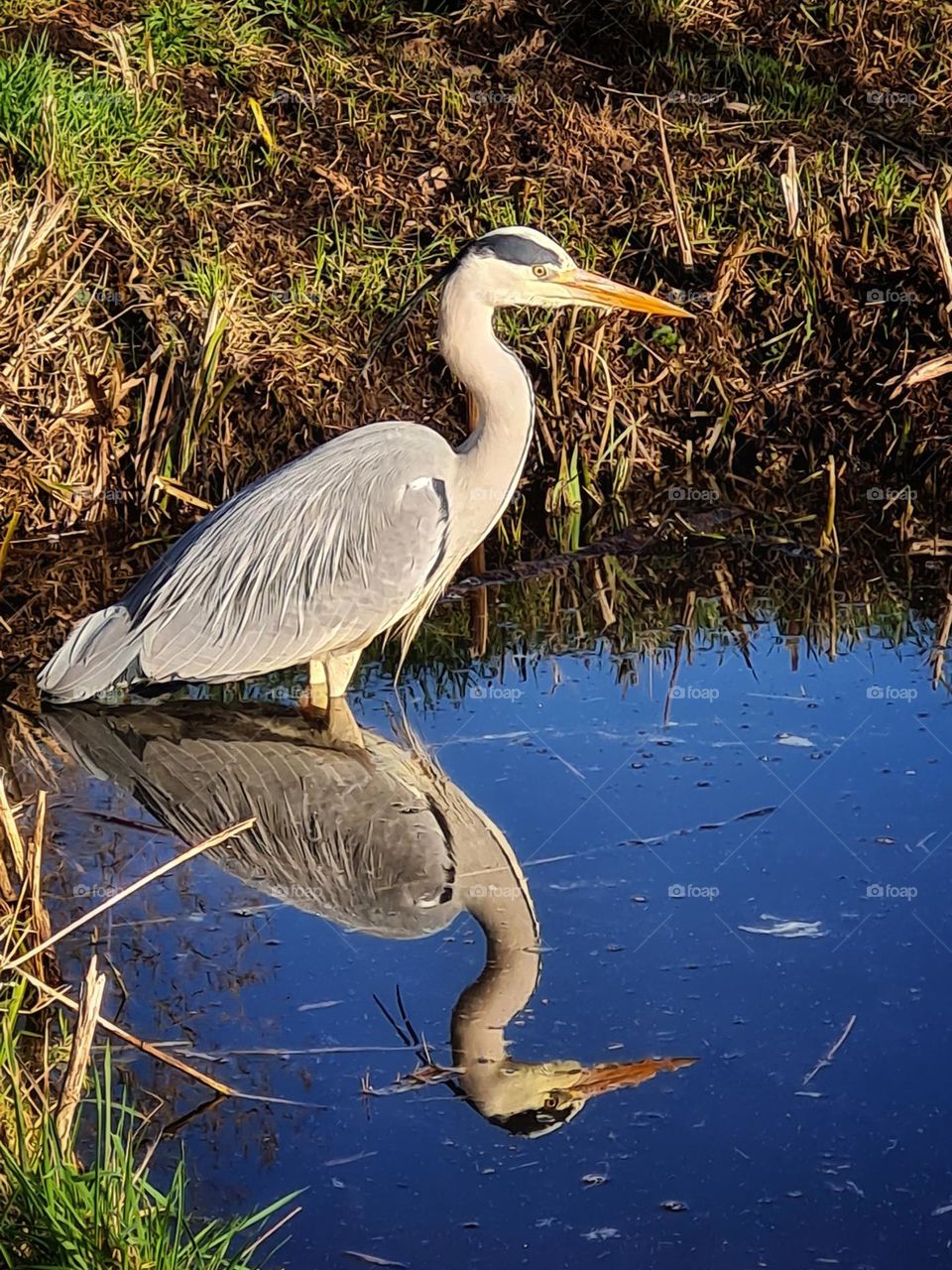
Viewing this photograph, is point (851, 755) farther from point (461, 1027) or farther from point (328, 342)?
point (328, 342)

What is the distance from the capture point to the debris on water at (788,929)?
4234 mm

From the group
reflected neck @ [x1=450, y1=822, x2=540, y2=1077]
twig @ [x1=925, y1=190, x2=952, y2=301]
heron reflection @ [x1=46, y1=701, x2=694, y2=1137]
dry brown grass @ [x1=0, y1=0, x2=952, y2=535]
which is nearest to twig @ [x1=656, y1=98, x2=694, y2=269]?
dry brown grass @ [x1=0, y1=0, x2=952, y2=535]

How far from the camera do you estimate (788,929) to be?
4.27 meters

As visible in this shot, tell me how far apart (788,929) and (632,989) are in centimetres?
46

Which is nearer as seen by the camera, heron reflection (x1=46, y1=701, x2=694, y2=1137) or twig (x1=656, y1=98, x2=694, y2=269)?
heron reflection (x1=46, y1=701, x2=694, y2=1137)

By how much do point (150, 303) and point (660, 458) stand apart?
221 centimetres

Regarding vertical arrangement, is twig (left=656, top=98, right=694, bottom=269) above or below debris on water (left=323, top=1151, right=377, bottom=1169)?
above

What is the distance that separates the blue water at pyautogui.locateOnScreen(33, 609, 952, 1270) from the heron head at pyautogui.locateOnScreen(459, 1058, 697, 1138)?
35 millimetres

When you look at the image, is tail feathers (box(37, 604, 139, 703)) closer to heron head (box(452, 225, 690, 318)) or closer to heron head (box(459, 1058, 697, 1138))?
heron head (box(452, 225, 690, 318))

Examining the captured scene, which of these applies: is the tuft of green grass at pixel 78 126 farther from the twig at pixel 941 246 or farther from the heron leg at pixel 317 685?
the twig at pixel 941 246

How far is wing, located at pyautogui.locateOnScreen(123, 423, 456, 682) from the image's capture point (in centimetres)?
575

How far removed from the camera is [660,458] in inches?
305

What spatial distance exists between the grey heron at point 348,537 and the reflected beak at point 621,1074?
2.31m

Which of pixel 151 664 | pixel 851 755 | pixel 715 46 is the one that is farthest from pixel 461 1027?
pixel 715 46
